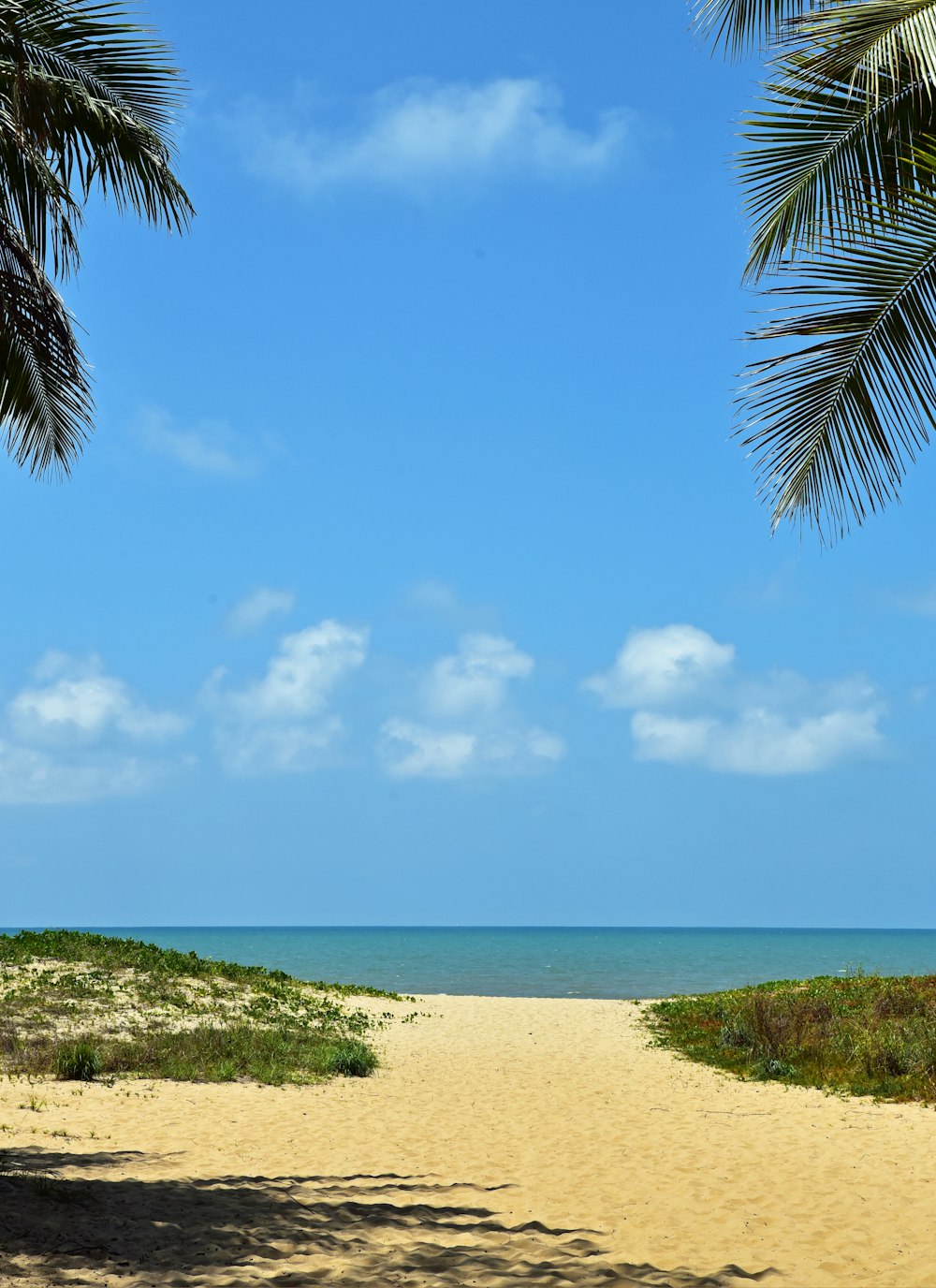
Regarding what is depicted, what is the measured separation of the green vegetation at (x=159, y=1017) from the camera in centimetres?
1595

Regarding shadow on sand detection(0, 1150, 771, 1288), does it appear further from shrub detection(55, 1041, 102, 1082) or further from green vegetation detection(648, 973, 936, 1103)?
green vegetation detection(648, 973, 936, 1103)

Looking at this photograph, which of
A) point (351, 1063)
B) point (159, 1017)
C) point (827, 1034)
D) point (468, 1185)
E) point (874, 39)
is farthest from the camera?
point (159, 1017)

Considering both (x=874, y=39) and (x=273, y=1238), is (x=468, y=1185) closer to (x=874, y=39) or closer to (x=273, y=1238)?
(x=273, y=1238)

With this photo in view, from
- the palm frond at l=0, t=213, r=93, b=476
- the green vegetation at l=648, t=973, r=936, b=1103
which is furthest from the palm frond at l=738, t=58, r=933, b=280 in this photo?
the green vegetation at l=648, t=973, r=936, b=1103

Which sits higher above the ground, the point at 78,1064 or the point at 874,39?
the point at 874,39

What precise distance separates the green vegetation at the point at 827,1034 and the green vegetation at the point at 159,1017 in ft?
21.5

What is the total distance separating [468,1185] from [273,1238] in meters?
2.81

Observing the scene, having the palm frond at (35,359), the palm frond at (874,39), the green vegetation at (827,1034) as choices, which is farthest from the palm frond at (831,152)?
the green vegetation at (827,1034)

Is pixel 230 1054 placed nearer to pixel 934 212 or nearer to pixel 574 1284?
pixel 574 1284

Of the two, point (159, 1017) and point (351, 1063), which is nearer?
point (351, 1063)

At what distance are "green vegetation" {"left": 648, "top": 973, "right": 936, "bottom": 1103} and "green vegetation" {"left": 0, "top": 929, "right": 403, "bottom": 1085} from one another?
21.5 feet

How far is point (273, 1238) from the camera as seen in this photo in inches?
311

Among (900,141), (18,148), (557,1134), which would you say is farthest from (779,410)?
(557,1134)

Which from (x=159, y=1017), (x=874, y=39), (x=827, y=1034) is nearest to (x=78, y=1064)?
(x=159, y=1017)
